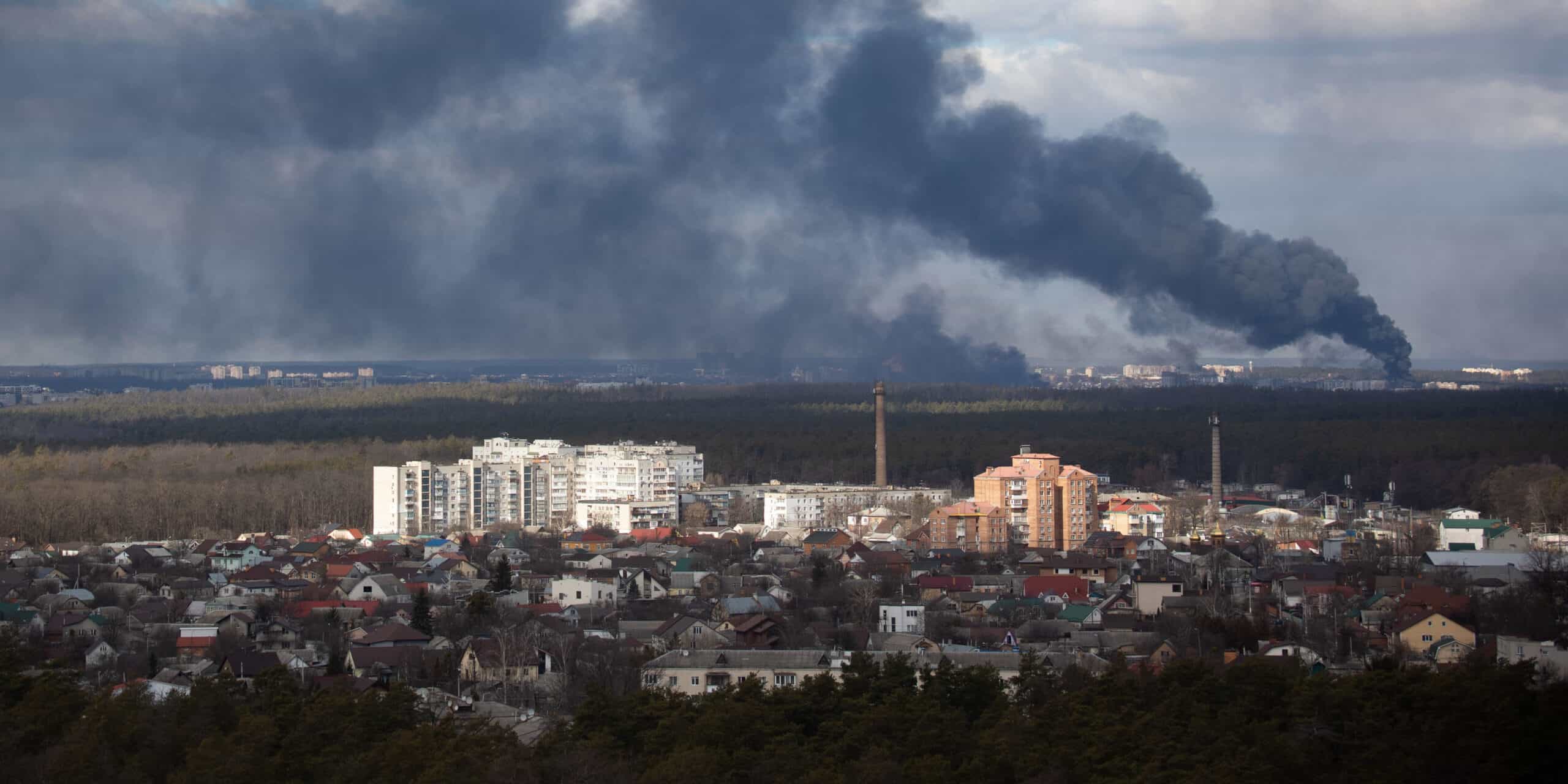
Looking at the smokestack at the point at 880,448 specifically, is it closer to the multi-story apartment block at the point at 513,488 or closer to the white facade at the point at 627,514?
the multi-story apartment block at the point at 513,488

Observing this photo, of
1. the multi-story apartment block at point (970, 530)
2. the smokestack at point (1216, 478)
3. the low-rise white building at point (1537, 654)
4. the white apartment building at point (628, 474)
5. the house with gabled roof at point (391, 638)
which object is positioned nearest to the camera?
the low-rise white building at point (1537, 654)

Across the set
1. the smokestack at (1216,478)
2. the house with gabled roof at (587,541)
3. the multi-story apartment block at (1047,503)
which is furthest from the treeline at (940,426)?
the house with gabled roof at (587,541)

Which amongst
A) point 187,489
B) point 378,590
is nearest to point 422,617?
point 378,590

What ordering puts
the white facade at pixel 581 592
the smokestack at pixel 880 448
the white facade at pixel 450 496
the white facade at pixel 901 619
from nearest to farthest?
1. the white facade at pixel 901 619
2. the white facade at pixel 581 592
3. the white facade at pixel 450 496
4. the smokestack at pixel 880 448

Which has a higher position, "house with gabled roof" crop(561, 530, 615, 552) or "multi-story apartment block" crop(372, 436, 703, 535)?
"multi-story apartment block" crop(372, 436, 703, 535)

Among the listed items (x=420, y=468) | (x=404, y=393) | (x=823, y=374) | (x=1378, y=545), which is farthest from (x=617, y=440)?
(x=823, y=374)

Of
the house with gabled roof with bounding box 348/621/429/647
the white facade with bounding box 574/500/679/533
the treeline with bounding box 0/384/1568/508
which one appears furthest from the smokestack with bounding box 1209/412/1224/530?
the house with gabled roof with bounding box 348/621/429/647

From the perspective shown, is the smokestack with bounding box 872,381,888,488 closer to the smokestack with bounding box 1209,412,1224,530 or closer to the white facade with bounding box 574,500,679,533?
the white facade with bounding box 574,500,679,533

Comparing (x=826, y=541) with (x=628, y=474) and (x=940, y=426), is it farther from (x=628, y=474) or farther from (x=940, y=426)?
(x=940, y=426)

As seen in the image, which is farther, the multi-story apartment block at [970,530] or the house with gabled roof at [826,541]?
the multi-story apartment block at [970,530]
